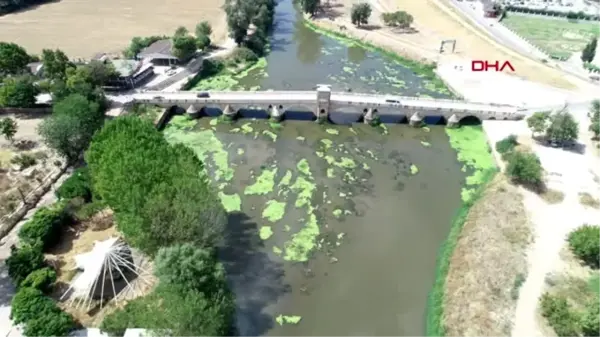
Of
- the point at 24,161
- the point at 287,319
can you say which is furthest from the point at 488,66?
the point at 24,161

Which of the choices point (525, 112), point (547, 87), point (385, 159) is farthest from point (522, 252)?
point (547, 87)

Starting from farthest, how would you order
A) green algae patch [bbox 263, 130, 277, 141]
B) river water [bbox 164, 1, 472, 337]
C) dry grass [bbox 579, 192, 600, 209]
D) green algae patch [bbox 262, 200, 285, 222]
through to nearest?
green algae patch [bbox 263, 130, 277, 141]
dry grass [bbox 579, 192, 600, 209]
green algae patch [bbox 262, 200, 285, 222]
river water [bbox 164, 1, 472, 337]

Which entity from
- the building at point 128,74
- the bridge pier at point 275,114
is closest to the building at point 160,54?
the building at point 128,74

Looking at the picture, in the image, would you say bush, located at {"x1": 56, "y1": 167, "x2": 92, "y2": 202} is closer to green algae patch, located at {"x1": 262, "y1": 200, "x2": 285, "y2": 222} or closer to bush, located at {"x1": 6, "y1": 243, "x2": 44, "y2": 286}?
bush, located at {"x1": 6, "y1": 243, "x2": 44, "y2": 286}

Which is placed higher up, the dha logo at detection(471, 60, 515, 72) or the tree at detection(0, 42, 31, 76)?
the tree at detection(0, 42, 31, 76)

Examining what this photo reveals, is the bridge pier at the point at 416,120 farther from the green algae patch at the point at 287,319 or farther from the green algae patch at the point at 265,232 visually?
the green algae patch at the point at 287,319

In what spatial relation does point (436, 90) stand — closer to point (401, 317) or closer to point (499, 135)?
point (499, 135)

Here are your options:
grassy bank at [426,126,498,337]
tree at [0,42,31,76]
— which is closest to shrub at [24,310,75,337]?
grassy bank at [426,126,498,337]
